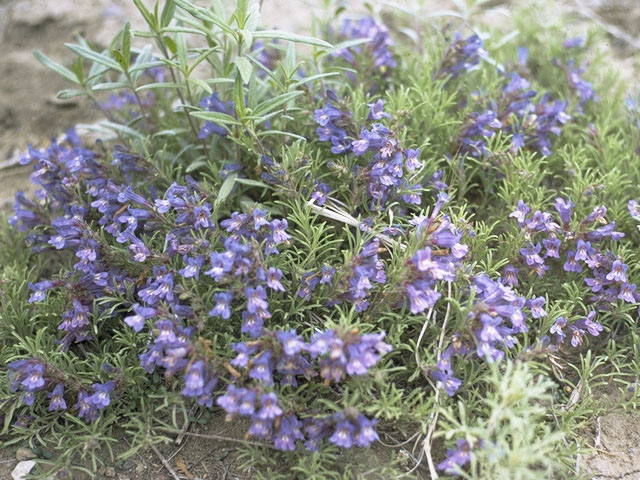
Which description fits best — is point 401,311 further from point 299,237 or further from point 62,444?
point 62,444

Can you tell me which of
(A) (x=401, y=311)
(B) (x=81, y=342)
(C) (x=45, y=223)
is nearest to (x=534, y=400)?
(A) (x=401, y=311)

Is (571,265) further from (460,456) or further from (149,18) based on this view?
(149,18)

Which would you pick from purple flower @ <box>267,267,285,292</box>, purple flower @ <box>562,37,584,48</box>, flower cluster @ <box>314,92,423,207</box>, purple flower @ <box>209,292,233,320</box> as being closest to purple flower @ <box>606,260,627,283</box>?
flower cluster @ <box>314,92,423,207</box>

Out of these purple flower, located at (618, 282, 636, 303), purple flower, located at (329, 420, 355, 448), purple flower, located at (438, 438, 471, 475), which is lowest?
purple flower, located at (329, 420, 355, 448)

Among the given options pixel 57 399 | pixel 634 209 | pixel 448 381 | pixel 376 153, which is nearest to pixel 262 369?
pixel 448 381

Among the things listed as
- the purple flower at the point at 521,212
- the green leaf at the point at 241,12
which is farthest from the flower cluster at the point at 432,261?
the green leaf at the point at 241,12

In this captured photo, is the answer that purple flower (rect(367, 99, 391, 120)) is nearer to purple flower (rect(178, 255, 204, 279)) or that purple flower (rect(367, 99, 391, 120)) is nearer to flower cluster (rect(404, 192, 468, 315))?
flower cluster (rect(404, 192, 468, 315))
